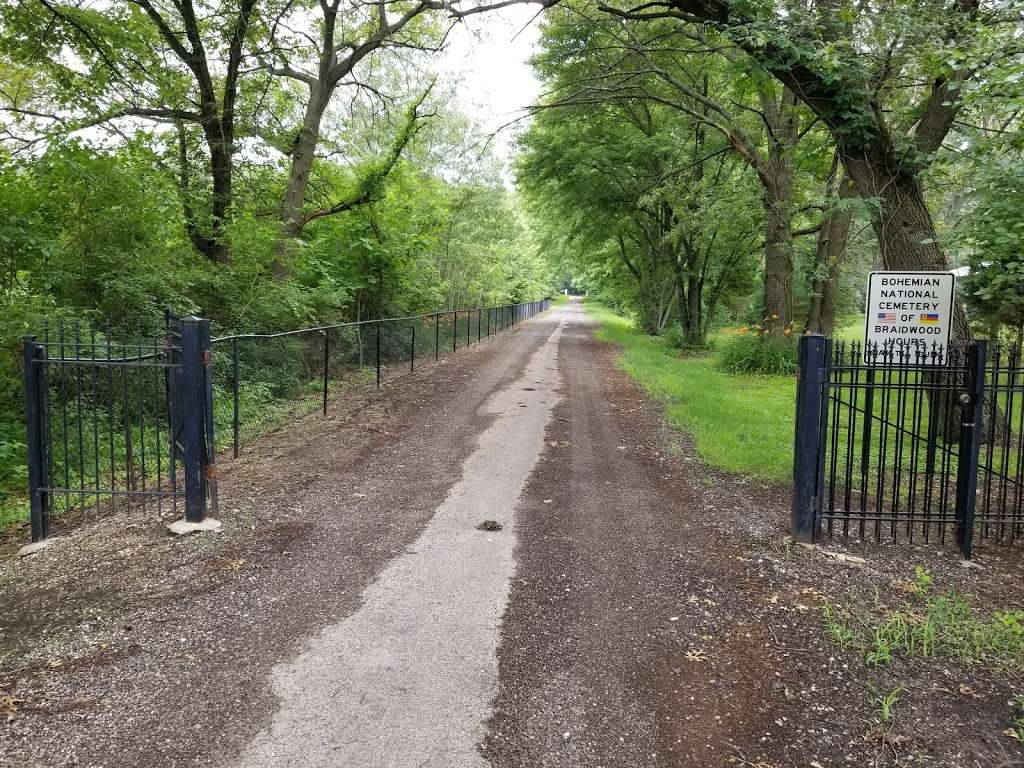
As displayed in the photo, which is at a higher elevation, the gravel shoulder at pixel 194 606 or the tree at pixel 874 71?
the tree at pixel 874 71

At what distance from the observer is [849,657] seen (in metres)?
3.42

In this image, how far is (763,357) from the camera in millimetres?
15375

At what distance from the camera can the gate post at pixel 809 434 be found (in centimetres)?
473

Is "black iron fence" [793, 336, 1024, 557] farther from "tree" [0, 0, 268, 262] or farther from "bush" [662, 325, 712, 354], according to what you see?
"bush" [662, 325, 712, 354]

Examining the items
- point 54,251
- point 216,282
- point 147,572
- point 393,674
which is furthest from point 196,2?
point 393,674

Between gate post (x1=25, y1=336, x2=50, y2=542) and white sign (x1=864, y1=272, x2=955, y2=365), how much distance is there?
7166mm

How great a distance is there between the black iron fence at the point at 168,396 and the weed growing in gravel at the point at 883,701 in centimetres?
475

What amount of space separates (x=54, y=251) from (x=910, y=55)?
1006cm

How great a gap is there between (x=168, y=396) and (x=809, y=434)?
530 centimetres

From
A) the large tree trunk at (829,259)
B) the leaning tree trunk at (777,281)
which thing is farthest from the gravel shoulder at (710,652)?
the leaning tree trunk at (777,281)

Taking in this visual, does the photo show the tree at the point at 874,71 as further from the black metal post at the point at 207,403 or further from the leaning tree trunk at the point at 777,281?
the leaning tree trunk at the point at 777,281

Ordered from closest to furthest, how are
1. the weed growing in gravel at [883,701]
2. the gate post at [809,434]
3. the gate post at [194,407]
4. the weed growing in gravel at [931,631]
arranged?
the weed growing in gravel at [883,701]
the weed growing in gravel at [931,631]
the gate post at [809,434]
the gate post at [194,407]

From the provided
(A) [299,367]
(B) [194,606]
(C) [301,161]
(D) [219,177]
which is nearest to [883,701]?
(B) [194,606]

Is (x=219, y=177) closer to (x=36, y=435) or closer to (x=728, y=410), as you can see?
(x=36, y=435)
